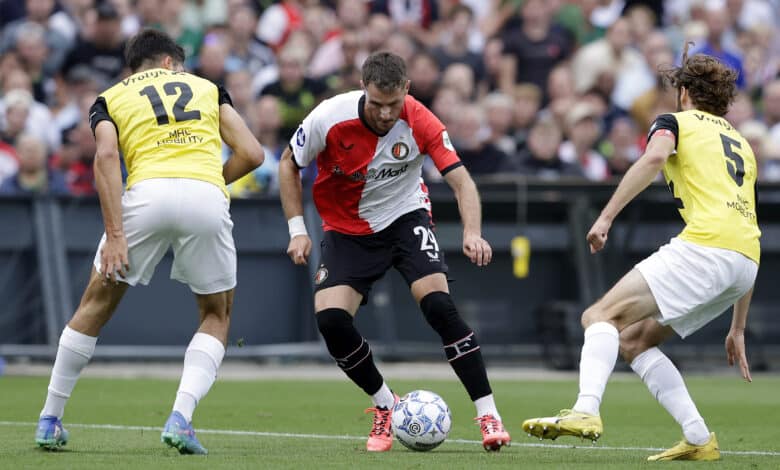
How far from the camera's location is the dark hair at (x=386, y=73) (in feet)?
25.0

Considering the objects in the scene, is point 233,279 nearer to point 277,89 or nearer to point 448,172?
point 448,172

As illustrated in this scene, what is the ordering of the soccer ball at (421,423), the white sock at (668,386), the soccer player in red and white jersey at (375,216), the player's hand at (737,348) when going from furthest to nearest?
the soccer player in red and white jersey at (375,216), the soccer ball at (421,423), the player's hand at (737,348), the white sock at (668,386)

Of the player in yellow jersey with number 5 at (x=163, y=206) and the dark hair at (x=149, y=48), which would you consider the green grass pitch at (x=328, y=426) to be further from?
the dark hair at (x=149, y=48)

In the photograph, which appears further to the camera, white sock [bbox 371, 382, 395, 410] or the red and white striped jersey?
white sock [bbox 371, 382, 395, 410]

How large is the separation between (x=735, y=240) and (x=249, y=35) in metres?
11.9

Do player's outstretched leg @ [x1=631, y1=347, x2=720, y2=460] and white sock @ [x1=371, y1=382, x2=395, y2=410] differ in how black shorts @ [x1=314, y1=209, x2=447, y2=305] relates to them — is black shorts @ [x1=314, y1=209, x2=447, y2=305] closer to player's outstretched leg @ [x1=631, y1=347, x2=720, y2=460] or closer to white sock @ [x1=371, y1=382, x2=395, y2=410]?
white sock @ [x1=371, y1=382, x2=395, y2=410]

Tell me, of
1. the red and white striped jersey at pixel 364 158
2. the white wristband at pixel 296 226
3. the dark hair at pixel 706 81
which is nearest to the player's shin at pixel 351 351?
the white wristband at pixel 296 226

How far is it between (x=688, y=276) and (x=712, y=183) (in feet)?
1.75

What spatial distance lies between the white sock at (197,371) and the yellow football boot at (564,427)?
6.02 ft

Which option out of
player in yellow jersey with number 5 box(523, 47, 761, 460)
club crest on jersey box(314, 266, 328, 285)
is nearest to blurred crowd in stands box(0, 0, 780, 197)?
club crest on jersey box(314, 266, 328, 285)

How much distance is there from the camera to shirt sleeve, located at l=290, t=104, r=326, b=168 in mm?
8195

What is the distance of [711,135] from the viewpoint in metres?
7.30

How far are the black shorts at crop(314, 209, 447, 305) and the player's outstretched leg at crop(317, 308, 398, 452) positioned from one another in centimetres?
24

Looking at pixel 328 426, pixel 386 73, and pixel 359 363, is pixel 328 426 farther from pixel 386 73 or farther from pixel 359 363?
pixel 386 73
